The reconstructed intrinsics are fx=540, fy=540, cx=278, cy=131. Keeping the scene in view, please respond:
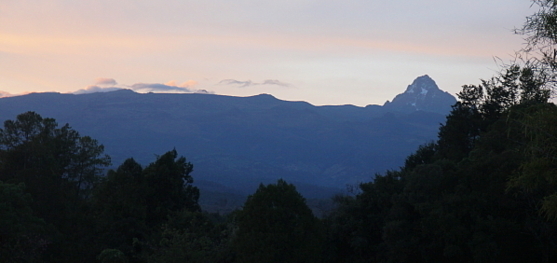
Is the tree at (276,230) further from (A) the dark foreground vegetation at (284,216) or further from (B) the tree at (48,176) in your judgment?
(B) the tree at (48,176)

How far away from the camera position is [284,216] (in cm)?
3488

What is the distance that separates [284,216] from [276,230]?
1316mm

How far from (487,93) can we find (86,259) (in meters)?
Answer: 42.7

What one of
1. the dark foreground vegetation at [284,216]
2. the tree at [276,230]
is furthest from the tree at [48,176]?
the tree at [276,230]

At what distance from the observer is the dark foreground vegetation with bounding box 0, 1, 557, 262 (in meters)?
30.1

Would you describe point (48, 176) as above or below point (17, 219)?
above

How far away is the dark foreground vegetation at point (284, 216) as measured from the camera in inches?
1184

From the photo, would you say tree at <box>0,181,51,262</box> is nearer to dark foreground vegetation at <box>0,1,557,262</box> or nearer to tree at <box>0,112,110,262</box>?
dark foreground vegetation at <box>0,1,557,262</box>

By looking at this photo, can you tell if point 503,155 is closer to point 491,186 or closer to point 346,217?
point 491,186

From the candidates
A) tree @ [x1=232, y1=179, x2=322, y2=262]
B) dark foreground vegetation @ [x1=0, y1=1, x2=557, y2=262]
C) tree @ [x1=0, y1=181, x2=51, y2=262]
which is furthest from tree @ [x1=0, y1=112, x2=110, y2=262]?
tree @ [x1=232, y1=179, x2=322, y2=262]

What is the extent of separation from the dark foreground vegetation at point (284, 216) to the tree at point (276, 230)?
2.7 inches

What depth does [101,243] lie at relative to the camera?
40.2 metres

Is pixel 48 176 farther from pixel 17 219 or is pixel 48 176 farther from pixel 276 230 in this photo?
pixel 276 230

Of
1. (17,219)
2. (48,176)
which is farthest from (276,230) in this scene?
(48,176)
